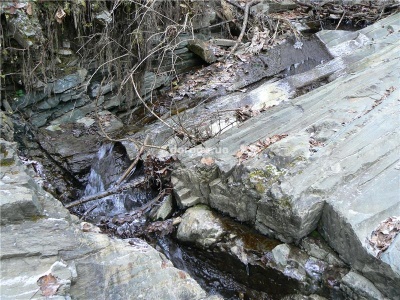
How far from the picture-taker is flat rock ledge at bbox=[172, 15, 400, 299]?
4.33m

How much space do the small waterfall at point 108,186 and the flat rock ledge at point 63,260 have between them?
162cm

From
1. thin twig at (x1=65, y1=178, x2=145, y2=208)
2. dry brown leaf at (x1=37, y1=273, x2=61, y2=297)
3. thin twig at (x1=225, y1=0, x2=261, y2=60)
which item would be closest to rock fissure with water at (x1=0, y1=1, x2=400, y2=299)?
dry brown leaf at (x1=37, y1=273, x2=61, y2=297)

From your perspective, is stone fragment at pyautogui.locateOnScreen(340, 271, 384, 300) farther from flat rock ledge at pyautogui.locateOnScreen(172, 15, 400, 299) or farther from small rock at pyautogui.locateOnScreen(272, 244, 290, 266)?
small rock at pyautogui.locateOnScreen(272, 244, 290, 266)

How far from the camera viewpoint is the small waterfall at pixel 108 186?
19.4 feet

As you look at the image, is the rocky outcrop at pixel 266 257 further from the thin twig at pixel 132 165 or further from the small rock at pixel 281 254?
the thin twig at pixel 132 165

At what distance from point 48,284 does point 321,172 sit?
10.5 feet

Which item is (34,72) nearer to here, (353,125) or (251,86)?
(251,86)

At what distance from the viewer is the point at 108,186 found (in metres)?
6.36

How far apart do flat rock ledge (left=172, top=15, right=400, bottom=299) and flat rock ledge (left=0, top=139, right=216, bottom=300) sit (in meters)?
1.41

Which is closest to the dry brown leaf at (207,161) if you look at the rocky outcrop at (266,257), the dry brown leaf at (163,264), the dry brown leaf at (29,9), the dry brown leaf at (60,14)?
the rocky outcrop at (266,257)

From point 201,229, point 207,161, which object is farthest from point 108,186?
point 201,229

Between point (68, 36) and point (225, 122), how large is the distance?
3144 mm

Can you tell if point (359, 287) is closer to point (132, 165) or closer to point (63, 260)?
point (63, 260)

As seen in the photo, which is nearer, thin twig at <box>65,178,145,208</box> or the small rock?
the small rock
